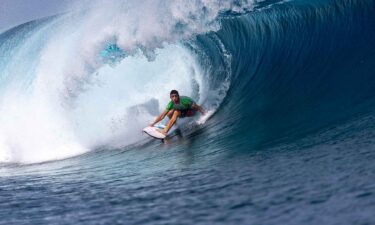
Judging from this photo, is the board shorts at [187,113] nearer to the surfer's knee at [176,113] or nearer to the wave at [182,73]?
the surfer's knee at [176,113]

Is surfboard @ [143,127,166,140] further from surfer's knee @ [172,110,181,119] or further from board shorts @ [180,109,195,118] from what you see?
board shorts @ [180,109,195,118]

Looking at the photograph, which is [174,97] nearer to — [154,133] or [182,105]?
[182,105]

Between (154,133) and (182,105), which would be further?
(182,105)

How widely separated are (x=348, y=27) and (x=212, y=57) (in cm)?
348

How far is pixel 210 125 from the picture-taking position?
821cm

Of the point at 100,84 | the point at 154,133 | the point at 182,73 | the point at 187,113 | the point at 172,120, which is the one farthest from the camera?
the point at 182,73

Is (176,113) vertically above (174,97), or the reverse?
(174,97)

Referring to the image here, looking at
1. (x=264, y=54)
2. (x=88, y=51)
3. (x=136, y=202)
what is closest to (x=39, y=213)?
(x=136, y=202)

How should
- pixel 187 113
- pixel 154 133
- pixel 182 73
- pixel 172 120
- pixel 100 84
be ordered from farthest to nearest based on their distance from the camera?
pixel 182 73 → pixel 100 84 → pixel 187 113 → pixel 172 120 → pixel 154 133

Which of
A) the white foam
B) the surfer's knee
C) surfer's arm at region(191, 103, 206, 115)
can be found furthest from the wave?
the surfer's knee

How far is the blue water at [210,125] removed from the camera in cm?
372

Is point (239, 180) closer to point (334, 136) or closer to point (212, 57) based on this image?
point (334, 136)

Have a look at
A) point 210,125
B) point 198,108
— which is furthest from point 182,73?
point 210,125

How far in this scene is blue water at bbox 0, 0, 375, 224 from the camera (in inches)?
146
